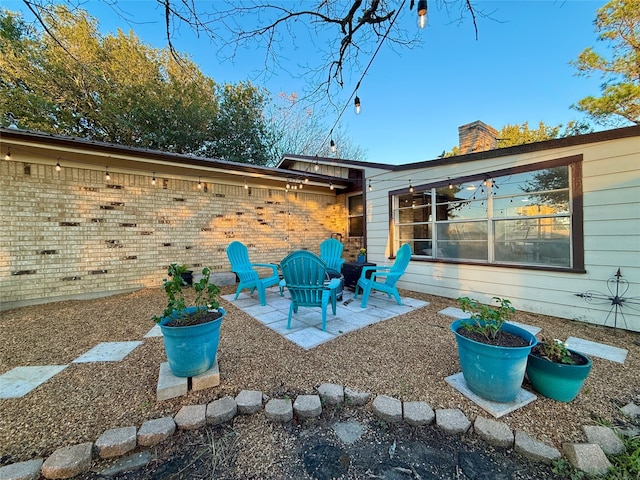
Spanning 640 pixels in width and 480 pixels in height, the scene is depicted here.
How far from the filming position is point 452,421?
5.45 ft

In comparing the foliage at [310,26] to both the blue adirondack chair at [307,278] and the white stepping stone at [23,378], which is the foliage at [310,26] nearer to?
the blue adirondack chair at [307,278]

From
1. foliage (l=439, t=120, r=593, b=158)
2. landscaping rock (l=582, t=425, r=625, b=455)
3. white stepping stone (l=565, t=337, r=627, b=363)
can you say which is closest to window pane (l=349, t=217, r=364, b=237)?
white stepping stone (l=565, t=337, r=627, b=363)

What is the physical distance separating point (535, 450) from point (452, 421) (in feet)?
1.38

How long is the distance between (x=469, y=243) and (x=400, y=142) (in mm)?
4366

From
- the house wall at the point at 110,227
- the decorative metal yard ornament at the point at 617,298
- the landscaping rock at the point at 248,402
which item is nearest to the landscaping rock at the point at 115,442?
the landscaping rock at the point at 248,402

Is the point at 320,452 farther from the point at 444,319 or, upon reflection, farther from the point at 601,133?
the point at 601,133

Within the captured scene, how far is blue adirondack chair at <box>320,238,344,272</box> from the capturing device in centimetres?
537

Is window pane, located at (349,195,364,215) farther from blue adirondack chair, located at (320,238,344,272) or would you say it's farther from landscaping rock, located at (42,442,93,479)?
landscaping rock, located at (42,442,93,479)

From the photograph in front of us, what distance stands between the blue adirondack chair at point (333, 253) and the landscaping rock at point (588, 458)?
4077mm

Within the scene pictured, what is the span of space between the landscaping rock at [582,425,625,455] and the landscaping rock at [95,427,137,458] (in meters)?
2.74

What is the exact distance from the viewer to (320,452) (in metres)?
1.51

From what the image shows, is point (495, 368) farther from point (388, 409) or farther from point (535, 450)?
point (388, 409)

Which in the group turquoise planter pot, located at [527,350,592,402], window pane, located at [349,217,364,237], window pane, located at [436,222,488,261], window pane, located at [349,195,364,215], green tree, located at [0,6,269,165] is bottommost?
turquoise planter pot, located at [527,350,592,402]

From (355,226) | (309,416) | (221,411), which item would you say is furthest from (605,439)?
(355,226)
